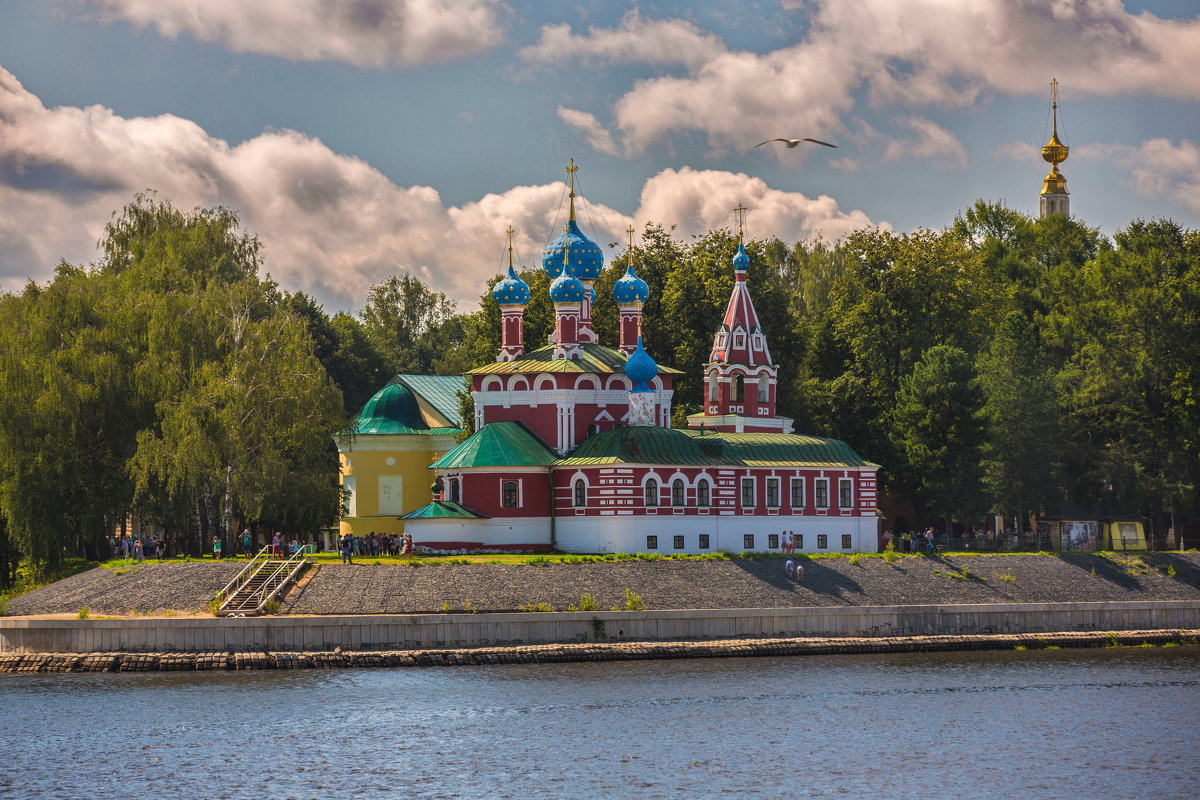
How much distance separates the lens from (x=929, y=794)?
33188 millimetres

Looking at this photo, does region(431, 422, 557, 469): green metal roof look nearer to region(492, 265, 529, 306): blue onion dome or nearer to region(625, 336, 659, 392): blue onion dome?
region(625, 336, 659, 392): blue onion dome

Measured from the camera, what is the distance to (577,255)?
67.7m

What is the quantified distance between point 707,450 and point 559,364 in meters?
6.27

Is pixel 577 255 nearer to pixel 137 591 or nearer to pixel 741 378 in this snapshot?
pixel 741 378

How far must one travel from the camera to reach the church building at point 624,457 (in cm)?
5894

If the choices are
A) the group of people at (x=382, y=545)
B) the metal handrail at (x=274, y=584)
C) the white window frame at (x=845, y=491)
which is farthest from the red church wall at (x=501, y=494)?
the white window frame at (x=845, y=491)

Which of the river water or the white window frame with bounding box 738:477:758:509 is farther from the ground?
the white window frame with bounding box 738:477:758:509

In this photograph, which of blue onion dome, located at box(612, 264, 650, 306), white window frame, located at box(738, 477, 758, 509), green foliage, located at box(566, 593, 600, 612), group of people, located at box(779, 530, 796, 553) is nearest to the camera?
green foliage, located at box(566, 593, 600, 612)

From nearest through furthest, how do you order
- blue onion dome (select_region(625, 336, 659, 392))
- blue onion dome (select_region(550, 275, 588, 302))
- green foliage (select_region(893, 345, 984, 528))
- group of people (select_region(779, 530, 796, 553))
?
group of people (select_region(779, 530, 796, 553)) → blue onion dome (select_region(625, 336, 659, 392)) → blue onion dome (select_region(550, 275, 588, 302)) → green foliage (select_region(893, 345, 984, 528))

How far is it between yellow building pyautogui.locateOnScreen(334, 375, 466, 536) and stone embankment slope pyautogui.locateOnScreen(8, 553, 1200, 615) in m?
13.9

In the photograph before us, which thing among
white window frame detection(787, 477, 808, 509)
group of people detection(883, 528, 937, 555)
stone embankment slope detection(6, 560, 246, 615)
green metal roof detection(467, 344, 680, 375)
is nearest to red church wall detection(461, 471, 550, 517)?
green metal roof detection(467, 344, 680, 375)

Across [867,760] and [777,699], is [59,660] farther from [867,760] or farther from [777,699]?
[867,760]

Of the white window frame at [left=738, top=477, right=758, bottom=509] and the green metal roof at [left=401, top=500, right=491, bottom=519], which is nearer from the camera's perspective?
the green metal roof at [left=401, top=500, right=491, bottom=519]

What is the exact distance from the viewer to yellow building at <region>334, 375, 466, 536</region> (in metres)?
65.4
